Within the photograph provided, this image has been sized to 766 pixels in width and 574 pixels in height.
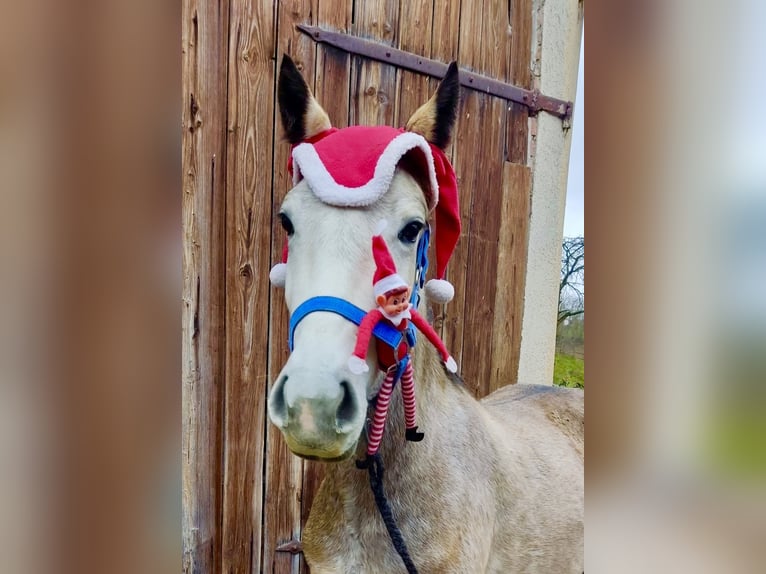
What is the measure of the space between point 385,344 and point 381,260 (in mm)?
159

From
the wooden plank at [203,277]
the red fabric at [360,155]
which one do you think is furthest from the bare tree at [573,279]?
the wooden plank at [203,277]

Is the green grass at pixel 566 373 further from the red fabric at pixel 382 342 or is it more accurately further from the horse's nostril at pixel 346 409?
the horse's nostril at pixel 346 409

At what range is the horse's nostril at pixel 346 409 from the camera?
2.55ft

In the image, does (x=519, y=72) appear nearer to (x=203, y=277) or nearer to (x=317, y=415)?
(x=203, y=277)

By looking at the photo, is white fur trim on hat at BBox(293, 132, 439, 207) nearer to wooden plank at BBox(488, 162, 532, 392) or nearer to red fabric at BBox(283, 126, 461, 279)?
red fabric at BBox(283, 126, 461, 279)

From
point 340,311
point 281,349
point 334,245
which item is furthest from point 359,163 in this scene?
point 281,349

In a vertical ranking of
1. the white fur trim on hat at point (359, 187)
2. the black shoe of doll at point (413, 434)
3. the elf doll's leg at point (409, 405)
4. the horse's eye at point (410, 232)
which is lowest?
the black shoe of doll at point (413, 434)

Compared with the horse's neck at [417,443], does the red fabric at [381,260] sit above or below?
above

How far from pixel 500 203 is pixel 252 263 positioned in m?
0.99

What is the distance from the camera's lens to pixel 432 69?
178cm

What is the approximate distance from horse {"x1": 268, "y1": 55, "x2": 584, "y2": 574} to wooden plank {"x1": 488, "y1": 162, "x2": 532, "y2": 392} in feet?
2.01

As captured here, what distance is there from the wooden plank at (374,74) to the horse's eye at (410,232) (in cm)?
83
